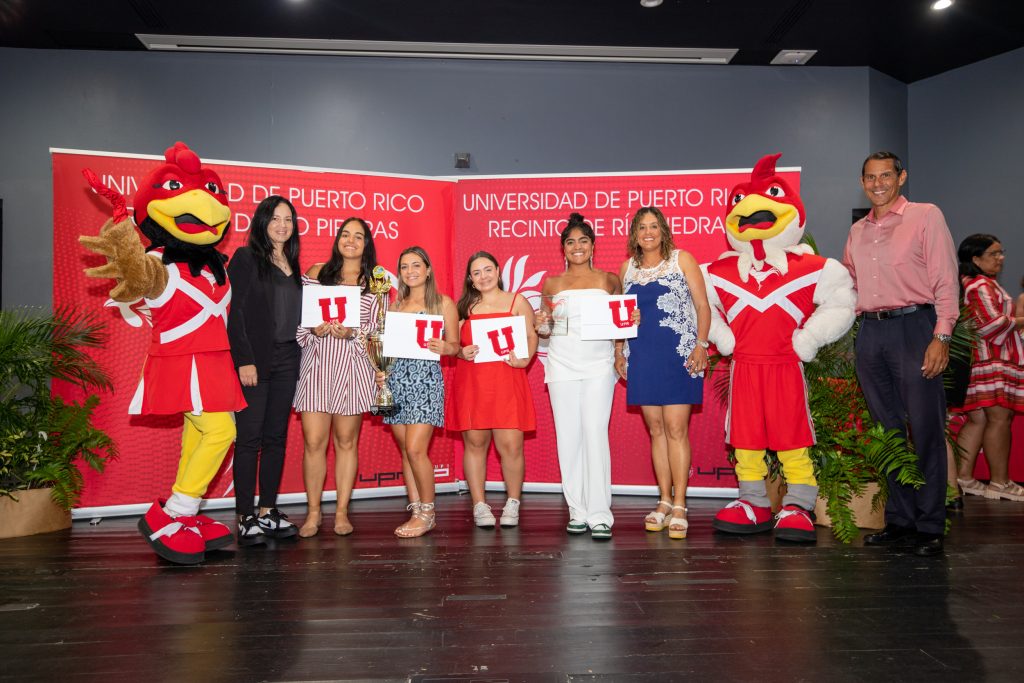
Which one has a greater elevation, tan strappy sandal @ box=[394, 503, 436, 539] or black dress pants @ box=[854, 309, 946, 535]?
black dress pants @ box=[854, 309, 946, 535]

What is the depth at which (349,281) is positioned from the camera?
431 cm

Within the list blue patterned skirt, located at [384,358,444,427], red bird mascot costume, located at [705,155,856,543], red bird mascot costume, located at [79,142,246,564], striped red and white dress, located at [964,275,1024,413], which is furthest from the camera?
striped red and white dress, located at [964,275,1024,413]

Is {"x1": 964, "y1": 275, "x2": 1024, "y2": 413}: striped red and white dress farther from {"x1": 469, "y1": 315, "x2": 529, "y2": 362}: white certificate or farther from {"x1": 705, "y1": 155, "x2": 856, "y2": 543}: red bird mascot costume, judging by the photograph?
{"x1": 469, "y1": 315, "x2": 529, "y2": 362}: white certificate

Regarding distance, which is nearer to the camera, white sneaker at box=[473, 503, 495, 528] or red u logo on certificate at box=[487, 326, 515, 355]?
red u logo on certificate at box=[487, 326, 515, 355]

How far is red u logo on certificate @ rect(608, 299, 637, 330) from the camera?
4.06 meters

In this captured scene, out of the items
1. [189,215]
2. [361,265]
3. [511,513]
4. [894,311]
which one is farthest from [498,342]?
[894,311]

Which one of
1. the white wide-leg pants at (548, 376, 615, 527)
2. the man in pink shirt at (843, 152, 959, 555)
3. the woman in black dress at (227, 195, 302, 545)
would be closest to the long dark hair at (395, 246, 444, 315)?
the woman in black dress at (227, 195, 302, 545)

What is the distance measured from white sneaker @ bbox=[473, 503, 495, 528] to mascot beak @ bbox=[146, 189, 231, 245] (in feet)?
6.82

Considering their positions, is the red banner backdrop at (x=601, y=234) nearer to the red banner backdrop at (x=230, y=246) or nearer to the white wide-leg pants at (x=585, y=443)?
the red banner backdrop at (x=230, y=246)

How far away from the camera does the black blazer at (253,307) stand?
4.01 m

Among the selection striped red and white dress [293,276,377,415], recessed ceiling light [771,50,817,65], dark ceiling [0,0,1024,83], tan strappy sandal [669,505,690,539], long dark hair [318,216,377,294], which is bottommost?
tan strappy sandal [669,505,690,539]

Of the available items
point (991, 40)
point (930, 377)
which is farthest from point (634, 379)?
point (991, 40)

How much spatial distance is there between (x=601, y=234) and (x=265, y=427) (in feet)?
8.91

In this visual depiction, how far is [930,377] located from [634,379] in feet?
4.72
